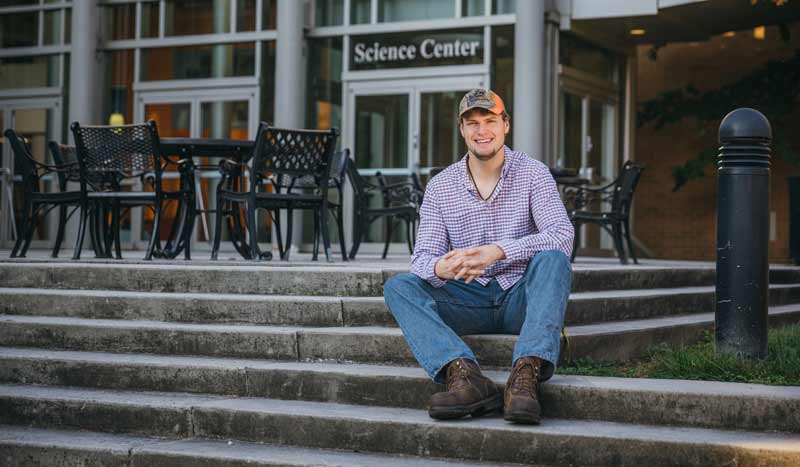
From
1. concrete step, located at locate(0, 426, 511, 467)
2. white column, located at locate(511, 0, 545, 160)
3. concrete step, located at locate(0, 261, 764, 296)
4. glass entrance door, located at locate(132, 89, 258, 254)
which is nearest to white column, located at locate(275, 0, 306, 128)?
glass entrance door, located at locate(132, 89, 258, 254)

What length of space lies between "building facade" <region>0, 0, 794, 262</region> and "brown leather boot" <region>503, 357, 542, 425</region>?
8388 millimetres

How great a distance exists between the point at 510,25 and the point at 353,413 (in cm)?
910

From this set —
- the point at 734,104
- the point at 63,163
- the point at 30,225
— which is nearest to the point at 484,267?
the point at 30,225

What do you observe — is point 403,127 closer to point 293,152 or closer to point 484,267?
point 293,152

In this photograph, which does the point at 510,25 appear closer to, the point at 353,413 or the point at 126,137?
the point at 126,137

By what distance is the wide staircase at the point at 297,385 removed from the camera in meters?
3.74

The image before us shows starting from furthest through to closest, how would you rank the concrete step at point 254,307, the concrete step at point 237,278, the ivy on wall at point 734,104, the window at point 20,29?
the window at point 20,29, the ivy on wall at point 734,104, the concrete step at point 237,278, the concrete step at point 254,307

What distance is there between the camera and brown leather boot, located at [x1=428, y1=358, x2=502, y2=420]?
376 cm

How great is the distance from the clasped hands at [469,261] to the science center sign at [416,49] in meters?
8.66

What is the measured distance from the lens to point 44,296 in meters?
5.59

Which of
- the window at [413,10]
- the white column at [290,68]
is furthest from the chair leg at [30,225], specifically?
the window at [413,10]

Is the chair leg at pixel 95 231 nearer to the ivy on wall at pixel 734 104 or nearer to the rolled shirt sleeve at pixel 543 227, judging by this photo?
the rolled shirt sleeve at pixel 543 227

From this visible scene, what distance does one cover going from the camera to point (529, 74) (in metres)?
12.0

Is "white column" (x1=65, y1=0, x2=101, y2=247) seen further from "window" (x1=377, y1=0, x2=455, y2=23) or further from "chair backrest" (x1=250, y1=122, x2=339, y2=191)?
"chair backrest" (x1=250, y1=122, x2=339, y2=191)
